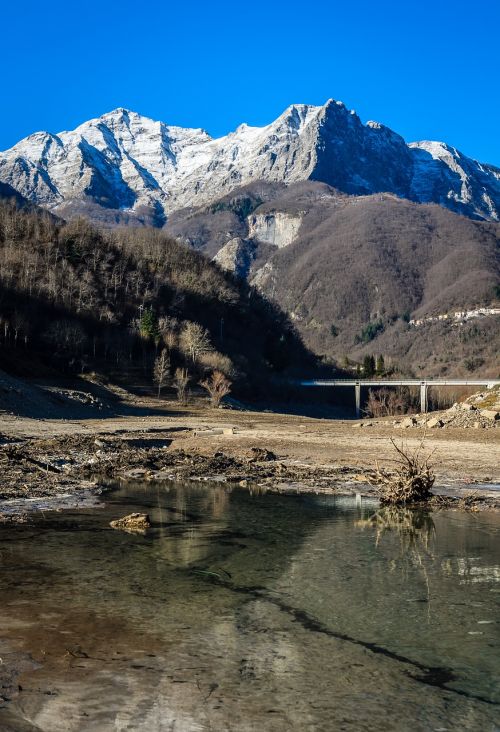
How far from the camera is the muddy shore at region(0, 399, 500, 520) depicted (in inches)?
976

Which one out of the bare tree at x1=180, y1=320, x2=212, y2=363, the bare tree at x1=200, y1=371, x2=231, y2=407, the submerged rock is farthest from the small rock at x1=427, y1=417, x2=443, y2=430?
the bare tree at x1=180, y1=320, x2=212, y2=363

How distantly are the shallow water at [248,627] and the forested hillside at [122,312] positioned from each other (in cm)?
7595

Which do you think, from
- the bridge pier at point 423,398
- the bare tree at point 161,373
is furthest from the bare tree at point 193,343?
the bridge pier at point 423,398

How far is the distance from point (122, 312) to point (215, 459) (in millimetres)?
107059

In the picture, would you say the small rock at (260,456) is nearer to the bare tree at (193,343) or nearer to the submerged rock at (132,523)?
the submerged rock at (132,523)

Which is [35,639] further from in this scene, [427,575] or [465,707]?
[427,575]

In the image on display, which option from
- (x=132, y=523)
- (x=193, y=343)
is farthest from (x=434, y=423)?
(x=193, y=343)

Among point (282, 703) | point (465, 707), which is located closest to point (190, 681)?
point (282, 703)

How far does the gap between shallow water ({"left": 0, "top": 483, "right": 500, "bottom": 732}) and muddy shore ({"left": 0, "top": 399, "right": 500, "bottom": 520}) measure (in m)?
5.98

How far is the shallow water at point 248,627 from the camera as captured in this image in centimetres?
791

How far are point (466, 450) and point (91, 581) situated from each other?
28.2 meters

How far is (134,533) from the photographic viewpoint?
682 inches

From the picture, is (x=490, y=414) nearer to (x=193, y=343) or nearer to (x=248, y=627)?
(x=248, y=627)

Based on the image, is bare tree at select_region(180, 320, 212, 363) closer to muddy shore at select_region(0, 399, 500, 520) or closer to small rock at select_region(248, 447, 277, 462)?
muddy shore at select_region(0, 399, 500, 520)
